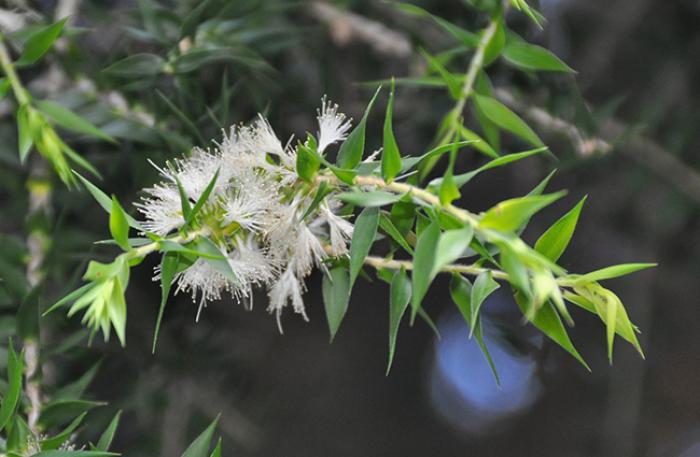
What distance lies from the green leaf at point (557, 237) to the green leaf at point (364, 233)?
0.32 ft

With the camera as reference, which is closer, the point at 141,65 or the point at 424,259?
the point at 424,259

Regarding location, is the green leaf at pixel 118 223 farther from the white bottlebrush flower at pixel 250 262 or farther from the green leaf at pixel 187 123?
the green leaf at pixel 187 123

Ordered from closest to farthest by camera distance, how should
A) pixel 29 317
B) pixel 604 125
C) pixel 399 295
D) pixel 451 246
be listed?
pixel 451 246, pixel 399 295, pixel 29 317, pixel 604 125

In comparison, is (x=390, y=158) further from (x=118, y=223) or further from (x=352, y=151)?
(x=118, y=223)

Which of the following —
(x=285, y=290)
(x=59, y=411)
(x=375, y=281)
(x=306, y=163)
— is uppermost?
(x=306, y=163)

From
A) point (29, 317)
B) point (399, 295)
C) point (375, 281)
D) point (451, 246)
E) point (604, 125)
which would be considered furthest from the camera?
point (375, 281)

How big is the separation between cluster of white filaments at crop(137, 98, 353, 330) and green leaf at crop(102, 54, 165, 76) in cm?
17

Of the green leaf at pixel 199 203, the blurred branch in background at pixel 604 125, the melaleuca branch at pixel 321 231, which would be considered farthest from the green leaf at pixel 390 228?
the blurred branch in background at pixel 604 125

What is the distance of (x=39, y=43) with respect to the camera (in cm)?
52

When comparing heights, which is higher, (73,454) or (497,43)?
(497,43)

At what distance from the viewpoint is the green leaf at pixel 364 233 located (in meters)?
0.40

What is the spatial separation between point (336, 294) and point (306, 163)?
0.11 m

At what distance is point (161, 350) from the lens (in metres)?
0.84

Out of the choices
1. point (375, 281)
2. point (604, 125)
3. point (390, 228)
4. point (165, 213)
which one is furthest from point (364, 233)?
point (375, 281)
